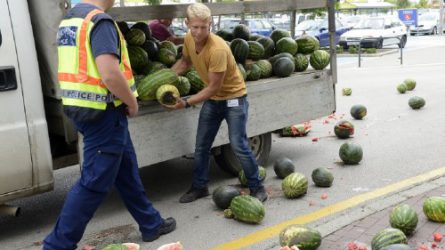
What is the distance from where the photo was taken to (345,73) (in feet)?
65.6

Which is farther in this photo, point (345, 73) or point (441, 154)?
point (345, 73)

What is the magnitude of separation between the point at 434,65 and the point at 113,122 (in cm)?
1823

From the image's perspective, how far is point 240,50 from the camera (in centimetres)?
711

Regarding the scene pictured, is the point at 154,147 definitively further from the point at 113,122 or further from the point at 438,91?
the point at 438,91

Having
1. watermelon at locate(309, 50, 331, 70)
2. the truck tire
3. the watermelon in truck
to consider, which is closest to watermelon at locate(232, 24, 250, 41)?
watermelon at locate(309, 50, 331, 70)

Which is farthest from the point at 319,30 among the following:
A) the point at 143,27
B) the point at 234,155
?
the point at 143,27

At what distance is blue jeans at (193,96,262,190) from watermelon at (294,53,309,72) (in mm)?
2005

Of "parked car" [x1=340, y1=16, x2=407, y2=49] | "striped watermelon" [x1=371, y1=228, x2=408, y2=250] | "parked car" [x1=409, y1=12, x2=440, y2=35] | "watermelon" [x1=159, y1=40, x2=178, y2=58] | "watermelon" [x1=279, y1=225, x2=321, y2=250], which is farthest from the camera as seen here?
"parked car" [x1=409, y1=12, x2=440, y2=35]

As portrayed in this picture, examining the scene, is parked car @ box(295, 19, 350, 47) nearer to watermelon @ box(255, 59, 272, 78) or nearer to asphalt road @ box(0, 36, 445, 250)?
asphalt road @ box(0, 36, 445, 250)

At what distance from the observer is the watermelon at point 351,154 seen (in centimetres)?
745

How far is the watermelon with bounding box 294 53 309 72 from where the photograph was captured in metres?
7.80

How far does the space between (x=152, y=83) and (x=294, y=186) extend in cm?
178

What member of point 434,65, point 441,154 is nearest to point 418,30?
point 434,65

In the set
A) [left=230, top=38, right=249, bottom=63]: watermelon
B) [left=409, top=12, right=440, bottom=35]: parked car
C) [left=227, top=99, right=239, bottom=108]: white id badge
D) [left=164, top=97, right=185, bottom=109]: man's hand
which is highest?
[left=230, top=38, right=249, bottom=63]: watermelon
